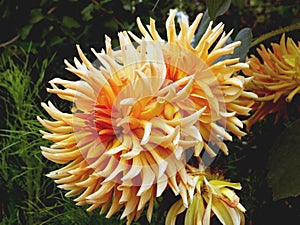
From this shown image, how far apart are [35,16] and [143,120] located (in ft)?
1.60

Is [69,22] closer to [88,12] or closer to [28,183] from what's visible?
[88,12]

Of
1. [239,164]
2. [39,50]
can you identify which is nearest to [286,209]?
[239,164]

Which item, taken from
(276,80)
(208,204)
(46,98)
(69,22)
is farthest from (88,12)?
(208,204)

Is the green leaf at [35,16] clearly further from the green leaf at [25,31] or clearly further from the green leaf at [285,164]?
the green leaf at [285,164]

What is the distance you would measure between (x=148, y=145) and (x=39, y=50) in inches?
17.7

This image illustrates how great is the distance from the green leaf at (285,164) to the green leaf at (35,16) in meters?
0.43

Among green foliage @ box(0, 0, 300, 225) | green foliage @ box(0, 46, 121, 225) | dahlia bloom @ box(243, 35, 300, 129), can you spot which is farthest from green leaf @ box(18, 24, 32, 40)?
dahlia bloom @ box(243, 35, 300, 129)

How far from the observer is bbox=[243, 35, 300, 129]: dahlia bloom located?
1.44 feet

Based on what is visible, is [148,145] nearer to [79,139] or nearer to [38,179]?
[79,139]

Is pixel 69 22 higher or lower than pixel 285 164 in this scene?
higher

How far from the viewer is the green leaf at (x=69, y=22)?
2.45 ft

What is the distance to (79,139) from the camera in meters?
0.34

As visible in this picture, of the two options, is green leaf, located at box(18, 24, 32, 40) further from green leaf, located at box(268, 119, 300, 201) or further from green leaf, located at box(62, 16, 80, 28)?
green leaf, located at box(268, 119, 300, 201)

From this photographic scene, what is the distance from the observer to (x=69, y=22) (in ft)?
2.47
